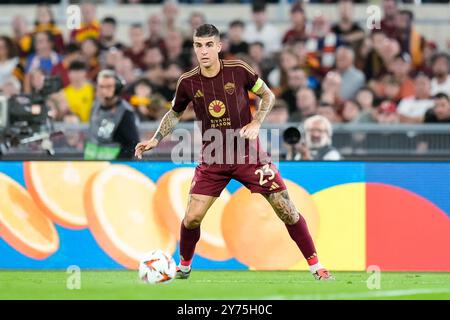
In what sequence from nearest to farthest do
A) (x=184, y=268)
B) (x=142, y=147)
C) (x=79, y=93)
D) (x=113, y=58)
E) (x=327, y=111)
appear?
(x=142, y=147) < (x=184, y=268) < (x=327, y=111) < (x=79, y=93) < (x=113, y=58)

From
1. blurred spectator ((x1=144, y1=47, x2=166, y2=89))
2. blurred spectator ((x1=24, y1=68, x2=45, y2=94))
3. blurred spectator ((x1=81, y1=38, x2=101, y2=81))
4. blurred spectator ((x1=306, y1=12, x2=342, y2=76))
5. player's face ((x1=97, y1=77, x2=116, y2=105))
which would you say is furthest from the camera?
blurred spectator ((x1=81, y1=38, x2=101, y2=81))

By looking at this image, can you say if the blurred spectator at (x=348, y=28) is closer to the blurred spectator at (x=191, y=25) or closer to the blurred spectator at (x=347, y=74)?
the blurred spectator at (x=347, y=74)

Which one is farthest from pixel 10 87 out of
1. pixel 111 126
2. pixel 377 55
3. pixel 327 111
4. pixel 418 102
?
pixel 418 102

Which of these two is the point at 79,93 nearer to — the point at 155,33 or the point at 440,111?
the point at 155,33

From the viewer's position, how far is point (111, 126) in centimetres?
1236

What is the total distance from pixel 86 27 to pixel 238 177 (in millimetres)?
7619

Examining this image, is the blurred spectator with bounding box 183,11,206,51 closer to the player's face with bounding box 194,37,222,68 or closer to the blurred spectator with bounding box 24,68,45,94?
the blurred spectator with bounding box 24,68,45,94

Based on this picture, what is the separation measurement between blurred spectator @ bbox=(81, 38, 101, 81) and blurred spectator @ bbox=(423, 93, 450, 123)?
4850mm

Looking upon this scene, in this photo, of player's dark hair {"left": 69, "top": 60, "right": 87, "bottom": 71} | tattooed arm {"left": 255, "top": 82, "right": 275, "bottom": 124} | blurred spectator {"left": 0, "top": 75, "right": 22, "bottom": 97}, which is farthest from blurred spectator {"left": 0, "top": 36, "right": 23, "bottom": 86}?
tattooed arm {"left": 255, "top": 82, "right": 275, "bottom": 124}

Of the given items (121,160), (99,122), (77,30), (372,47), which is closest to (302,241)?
(121,160)

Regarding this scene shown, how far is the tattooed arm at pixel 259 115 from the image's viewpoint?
910 centimetres

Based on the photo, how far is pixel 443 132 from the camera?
13.5 metres

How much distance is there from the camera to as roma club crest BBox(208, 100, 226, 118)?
376 inches

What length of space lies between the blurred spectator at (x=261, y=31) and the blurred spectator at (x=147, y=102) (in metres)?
2.11
